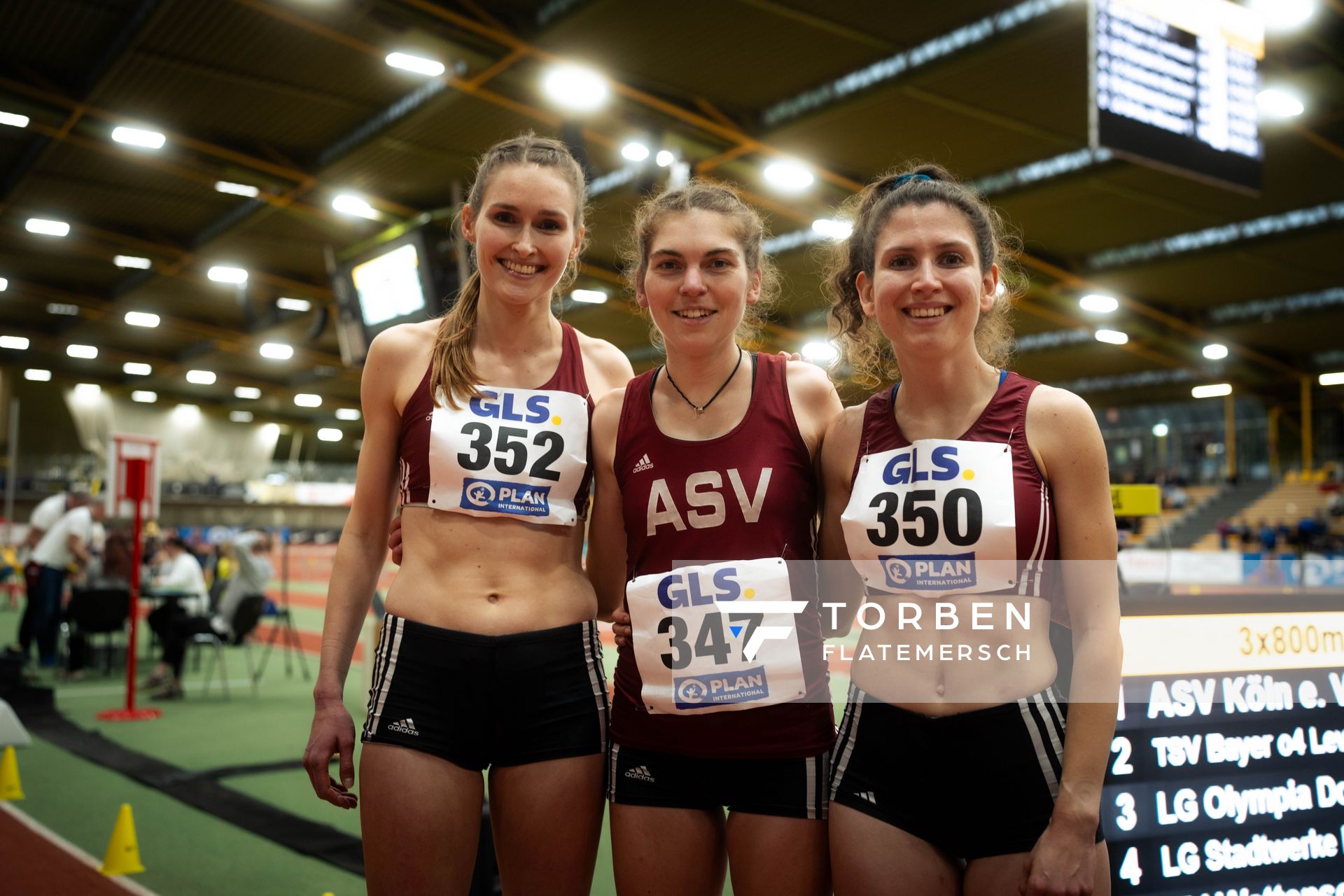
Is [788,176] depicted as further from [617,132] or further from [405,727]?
[405,727]

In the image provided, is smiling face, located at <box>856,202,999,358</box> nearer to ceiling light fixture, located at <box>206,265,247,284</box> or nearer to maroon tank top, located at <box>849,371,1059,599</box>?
maroon tank top, located at <box>849,371,1059,599</box>

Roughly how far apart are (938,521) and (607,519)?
69cm

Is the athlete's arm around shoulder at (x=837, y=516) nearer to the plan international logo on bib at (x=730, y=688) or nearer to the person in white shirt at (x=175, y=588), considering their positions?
the plan international logo on bib at (x=730, y=688)

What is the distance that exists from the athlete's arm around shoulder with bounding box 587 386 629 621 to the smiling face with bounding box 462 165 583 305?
0.28 m

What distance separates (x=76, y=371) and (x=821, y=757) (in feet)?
112

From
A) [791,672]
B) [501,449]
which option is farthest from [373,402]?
[791,672]

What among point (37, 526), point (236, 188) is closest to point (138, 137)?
point (236, 188)

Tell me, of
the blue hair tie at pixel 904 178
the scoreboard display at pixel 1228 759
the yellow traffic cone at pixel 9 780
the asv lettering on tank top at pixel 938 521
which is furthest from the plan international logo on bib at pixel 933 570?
the yellow traffic cone at pixel 9 780

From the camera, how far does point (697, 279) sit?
1.90 m

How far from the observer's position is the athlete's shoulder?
221 centimetres

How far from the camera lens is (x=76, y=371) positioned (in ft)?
101

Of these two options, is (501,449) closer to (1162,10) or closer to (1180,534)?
(1162,10)

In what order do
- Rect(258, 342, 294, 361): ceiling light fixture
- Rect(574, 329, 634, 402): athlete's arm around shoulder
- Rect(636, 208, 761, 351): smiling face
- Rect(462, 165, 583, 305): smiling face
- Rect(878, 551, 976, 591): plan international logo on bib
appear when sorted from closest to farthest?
Rect(878, 551, 976, 591): plan international logo on bib
Rect(636, 208, 761, 351): smiling face
Rect(462, 165, 583, 305): smiling face
Rect(574, 329, 634, 402): athlete's arm around shoulder
Rect(258, 342, 294, 361): ceiling light fixture

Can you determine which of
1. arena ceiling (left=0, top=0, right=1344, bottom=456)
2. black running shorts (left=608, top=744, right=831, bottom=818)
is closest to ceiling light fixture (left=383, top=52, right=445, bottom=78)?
arena ceiling (left=0, top=0, right=1344, bottom=456)
